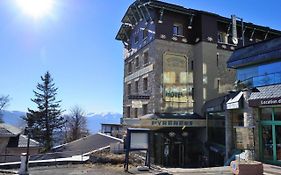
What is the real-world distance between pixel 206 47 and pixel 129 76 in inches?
382

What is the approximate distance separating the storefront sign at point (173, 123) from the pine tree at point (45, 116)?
27671 millimetres

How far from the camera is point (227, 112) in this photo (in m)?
19.9

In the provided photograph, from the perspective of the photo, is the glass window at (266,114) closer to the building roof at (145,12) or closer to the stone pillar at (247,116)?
the stone pillar at (247,116)

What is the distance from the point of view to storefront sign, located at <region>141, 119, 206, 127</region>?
2305 cm

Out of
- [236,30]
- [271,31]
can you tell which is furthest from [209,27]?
[271,31]

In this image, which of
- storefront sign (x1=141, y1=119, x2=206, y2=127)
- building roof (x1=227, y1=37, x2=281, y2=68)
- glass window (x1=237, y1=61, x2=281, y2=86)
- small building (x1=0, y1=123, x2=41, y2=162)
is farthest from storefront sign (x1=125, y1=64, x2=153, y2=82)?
small building (x1=0, y1=123, x2=41, y2=162)

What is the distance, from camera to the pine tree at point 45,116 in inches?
1856

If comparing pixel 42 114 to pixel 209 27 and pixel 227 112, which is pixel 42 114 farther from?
pixel 227 112

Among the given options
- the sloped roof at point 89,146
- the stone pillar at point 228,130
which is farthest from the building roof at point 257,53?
the sloped roof at point 89,146

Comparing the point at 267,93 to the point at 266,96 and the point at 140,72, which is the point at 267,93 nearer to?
the point at 266,96

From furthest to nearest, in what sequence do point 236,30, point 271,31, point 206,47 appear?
point 271,31 < point 236,30 < point 206,47

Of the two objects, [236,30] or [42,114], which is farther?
[42,114]

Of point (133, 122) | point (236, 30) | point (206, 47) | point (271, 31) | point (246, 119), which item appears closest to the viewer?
point (246, 119)

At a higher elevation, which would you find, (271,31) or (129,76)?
(271,31)
